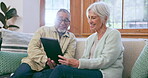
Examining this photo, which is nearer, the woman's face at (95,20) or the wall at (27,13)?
the woman's face at (95,20)

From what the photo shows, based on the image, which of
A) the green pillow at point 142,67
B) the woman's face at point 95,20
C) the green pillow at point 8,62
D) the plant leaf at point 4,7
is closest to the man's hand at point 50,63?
the green pillow at point 8,62

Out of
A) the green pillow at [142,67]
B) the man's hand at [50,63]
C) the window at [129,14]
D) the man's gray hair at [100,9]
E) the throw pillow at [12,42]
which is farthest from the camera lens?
the window at [129,14]

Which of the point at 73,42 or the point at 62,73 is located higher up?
the point at 73,42

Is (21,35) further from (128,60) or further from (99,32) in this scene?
(128,60)

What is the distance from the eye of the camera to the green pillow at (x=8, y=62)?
194 cm

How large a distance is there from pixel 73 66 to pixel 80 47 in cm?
50

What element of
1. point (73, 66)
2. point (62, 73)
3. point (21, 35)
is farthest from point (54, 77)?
point (21, 35)

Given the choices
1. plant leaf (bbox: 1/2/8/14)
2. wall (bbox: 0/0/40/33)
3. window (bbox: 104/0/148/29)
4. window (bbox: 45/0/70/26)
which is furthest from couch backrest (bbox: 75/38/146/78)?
plant leaf (bbox: 1/2/8/14)

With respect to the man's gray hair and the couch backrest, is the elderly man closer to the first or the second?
the man's gray hair

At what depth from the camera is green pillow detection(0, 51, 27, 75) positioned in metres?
1.94

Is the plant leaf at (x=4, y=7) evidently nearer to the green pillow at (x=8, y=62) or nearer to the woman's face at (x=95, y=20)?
the green pillow at (x=8, y=62)

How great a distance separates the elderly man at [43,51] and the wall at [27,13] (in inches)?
58.9

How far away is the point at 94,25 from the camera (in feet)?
5.85

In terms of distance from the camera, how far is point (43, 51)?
203 cm
